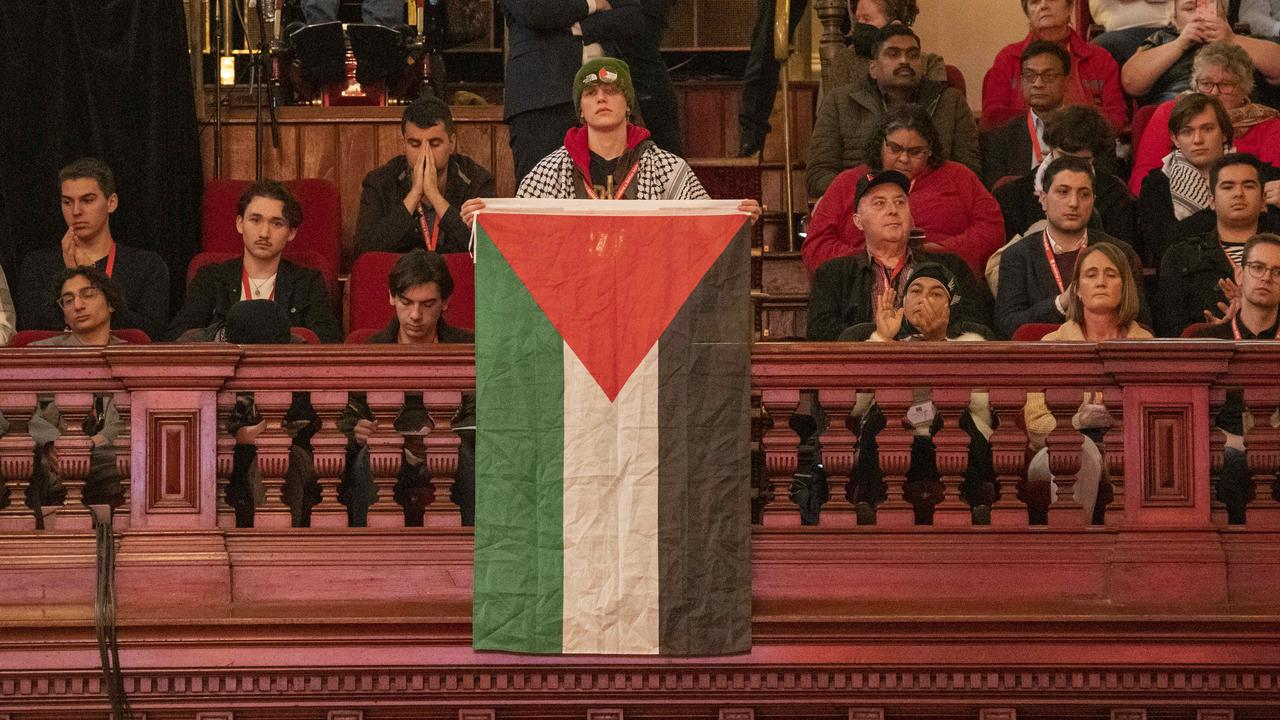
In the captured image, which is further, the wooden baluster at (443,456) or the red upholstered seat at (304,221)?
the red upholstered seat at (304,221)

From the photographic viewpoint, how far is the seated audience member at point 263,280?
606 centimetres

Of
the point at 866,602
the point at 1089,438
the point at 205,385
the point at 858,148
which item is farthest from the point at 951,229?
the point at 205,385

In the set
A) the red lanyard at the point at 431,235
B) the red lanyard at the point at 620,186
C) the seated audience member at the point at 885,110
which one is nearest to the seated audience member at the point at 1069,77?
the seated audience member at the point at 885,110

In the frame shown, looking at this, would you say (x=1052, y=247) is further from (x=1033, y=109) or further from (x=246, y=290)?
(x=246, y=290)

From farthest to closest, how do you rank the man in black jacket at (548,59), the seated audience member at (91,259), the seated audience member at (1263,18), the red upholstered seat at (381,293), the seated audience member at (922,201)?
1. the seated audience member at (1263,18)
2. the man in black jacket at (548,59)
3. the seated audience member at (922,201)
4. the seated audience member at (91,259)
5. the red upholstered seat at (381,293)

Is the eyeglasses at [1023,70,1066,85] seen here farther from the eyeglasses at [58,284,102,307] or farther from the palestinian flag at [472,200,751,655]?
the eyeglasses at [58,284,102,307]

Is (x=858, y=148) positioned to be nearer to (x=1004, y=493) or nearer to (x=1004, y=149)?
(x=1004, y=149)

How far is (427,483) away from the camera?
4.82 meters

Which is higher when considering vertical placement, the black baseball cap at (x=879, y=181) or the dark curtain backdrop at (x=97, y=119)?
the dark curtain backdrop at (x=97, y=119)

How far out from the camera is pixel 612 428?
177 inches

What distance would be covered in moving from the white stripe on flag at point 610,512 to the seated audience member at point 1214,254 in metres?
2.14

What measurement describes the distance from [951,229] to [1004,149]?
911mm

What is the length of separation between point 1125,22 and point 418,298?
4.01 metres

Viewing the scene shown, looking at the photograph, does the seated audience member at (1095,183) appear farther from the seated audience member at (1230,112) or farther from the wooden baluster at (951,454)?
the wooden baluster at (951,454)
